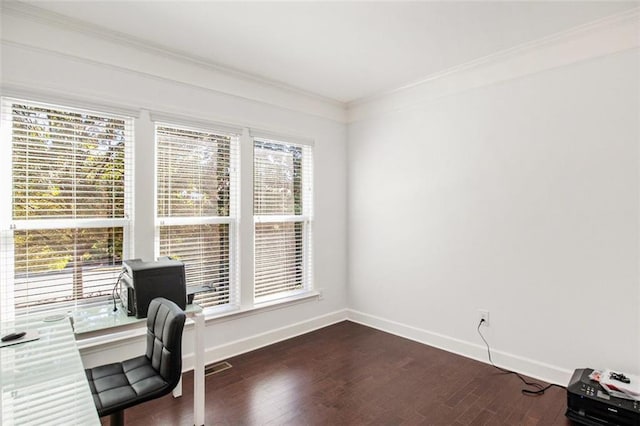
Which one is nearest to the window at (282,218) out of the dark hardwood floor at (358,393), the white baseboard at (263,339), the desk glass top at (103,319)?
the white baseboard at (263,339)

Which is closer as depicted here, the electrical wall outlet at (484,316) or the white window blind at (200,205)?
the white window blind at (200,205)

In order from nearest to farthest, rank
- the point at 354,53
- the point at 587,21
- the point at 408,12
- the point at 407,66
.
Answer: the point at 408,12 < the point at 587,21 < the point at 354,53 < the point at 407,66

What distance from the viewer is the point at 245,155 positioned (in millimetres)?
3322

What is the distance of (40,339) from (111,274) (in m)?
0.89

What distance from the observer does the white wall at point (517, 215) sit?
244cm

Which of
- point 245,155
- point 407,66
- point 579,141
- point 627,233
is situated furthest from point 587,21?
point 245,155

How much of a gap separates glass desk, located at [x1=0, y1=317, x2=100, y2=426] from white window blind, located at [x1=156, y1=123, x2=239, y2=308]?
121 centimetres

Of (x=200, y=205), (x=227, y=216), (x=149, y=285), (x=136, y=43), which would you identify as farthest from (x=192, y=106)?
(x=149, y=285)

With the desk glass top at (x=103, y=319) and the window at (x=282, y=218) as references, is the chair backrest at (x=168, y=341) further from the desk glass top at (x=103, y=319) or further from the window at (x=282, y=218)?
the window at (x=282, y=218)

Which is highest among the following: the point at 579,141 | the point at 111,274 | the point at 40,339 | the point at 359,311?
the point at 579,141

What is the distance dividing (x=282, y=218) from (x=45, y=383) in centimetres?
256

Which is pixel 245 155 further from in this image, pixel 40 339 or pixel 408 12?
pixel 40 339

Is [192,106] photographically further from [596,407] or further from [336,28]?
[596,407]

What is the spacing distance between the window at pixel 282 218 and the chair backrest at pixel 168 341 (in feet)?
5.36
